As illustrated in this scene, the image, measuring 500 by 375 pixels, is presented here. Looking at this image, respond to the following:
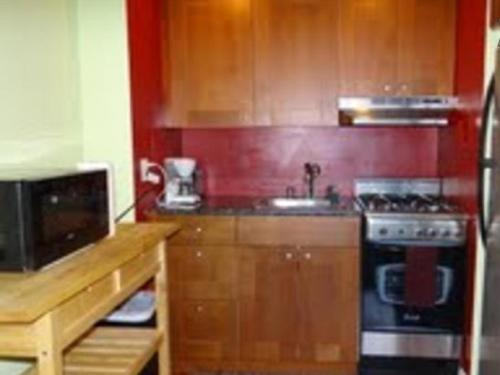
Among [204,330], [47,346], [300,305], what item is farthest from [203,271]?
[47,346]

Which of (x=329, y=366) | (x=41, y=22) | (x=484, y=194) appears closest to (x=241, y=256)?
(x=329, y=366)

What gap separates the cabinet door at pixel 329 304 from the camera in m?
2.99

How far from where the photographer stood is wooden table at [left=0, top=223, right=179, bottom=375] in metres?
1.45

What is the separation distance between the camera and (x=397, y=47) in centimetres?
315

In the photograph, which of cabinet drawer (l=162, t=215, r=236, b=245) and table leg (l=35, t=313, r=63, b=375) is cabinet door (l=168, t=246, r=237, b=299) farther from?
table leg (l=35, t=313, r=63, b=375)

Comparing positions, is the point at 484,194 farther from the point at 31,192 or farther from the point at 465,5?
the point at 31,192

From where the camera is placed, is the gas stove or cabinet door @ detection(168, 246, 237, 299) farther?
cabinet door @ detection(168, 246, 237, 299)

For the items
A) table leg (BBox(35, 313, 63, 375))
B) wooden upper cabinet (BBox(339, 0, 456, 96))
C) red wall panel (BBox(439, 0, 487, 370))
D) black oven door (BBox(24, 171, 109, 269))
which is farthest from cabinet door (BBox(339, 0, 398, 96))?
table leg (BBox(35, 313, 63, 375))

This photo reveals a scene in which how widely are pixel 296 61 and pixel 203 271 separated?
1.28 m

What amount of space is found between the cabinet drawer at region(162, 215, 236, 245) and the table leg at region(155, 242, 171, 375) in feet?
2.09

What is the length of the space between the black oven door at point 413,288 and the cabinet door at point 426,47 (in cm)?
90

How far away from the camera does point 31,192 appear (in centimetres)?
163

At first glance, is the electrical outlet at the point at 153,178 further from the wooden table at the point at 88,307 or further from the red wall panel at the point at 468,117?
the red wall panel at the point at 468,117

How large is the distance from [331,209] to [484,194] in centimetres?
85
